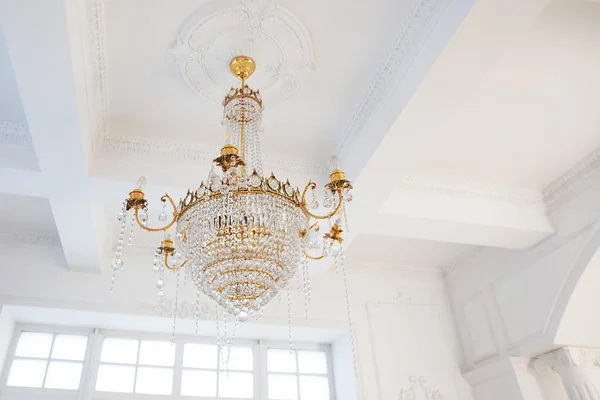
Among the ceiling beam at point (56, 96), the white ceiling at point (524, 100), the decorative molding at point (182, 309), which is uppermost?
the white ceiling at point (524, 100)

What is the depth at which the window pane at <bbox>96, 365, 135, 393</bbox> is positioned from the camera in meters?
3.97

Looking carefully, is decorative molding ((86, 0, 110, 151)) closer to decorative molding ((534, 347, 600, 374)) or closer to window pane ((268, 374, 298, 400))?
window pane ((268, 374, 298, 400))

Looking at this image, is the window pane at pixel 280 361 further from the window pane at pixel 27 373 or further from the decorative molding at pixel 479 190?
the decorative molding at pixel 479 190

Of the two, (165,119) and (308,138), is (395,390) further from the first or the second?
(165,119)

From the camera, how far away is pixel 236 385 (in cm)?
427

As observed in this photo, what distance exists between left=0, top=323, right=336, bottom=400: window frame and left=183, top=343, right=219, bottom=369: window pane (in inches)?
1.5

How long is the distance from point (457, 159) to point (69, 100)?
99.4 inches

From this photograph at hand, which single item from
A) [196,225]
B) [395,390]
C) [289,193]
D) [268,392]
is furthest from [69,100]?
[395,390]

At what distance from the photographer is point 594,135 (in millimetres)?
3354

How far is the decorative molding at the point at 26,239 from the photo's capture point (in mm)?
3945

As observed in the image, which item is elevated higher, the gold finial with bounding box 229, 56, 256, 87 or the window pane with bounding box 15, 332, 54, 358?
the gold finial with bounding box 229, 56, 256, 87

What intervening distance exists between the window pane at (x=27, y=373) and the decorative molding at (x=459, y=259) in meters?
3.74

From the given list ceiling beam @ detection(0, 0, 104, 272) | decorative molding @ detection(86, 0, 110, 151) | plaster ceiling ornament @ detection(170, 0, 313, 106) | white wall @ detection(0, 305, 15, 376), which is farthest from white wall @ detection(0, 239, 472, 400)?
plaster ceiling ornament @ detection(170, 0, 313, 106)

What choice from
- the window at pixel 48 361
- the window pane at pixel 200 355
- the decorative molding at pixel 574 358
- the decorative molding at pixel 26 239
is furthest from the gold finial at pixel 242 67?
the decorative molding at pixel 574 358
